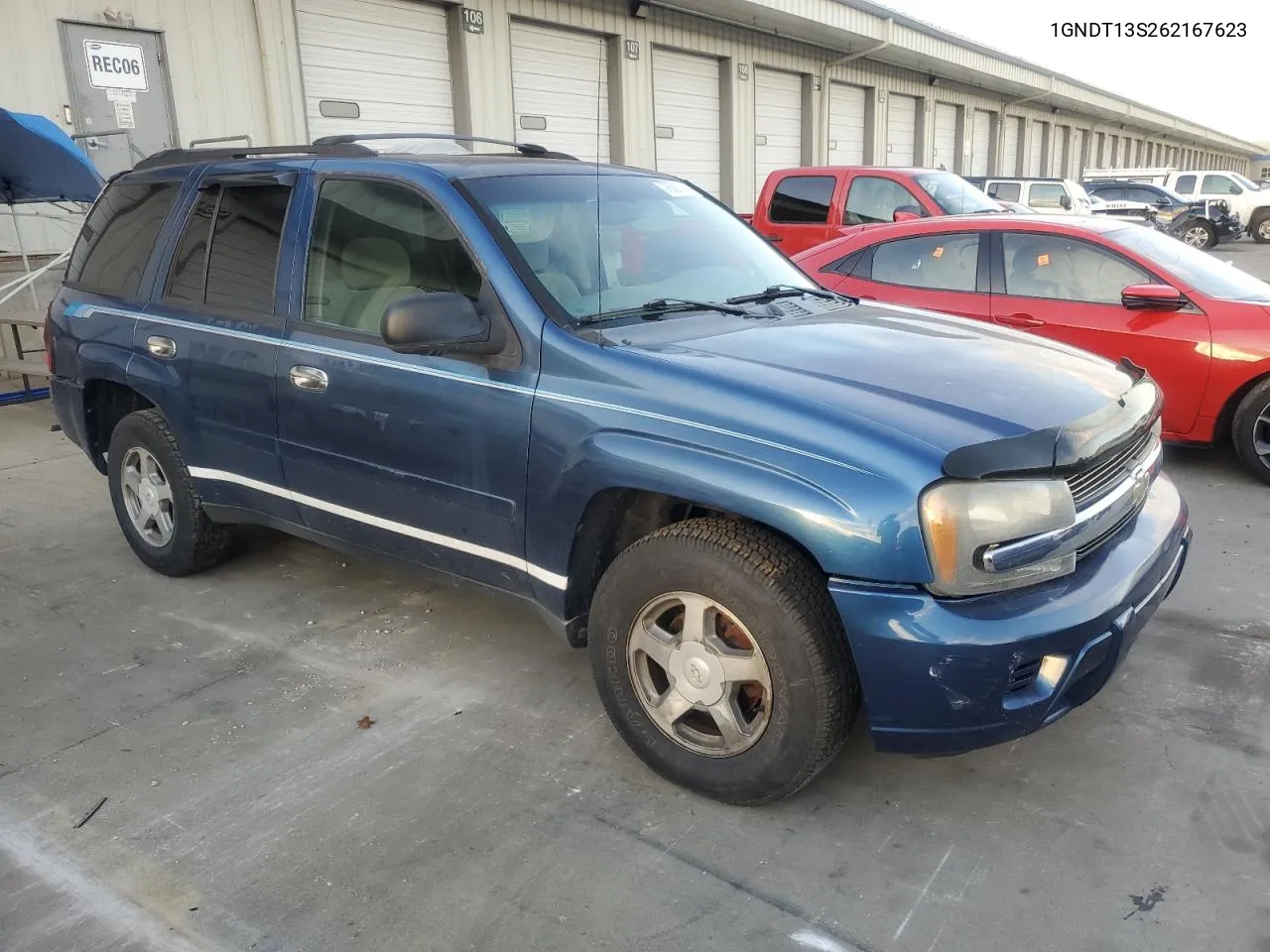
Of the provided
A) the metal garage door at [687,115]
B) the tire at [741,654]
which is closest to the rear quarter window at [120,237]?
the tire at [741,654]

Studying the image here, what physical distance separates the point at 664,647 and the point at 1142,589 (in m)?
1.31

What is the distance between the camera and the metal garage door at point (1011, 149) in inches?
1219

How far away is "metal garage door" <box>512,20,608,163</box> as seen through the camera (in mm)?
13547

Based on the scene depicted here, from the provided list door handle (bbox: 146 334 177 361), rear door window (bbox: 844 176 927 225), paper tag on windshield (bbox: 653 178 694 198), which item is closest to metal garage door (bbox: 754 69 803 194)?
rear door window (bbox: 844 176 927 225)

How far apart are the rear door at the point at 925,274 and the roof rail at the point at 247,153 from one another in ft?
12.3

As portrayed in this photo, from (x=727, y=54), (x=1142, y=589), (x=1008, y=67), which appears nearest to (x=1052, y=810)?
(x=1142, y=589)

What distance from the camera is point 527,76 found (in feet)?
44.8

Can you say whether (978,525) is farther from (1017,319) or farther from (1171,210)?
(1171,210)

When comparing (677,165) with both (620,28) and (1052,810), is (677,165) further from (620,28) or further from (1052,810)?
(1052,810)

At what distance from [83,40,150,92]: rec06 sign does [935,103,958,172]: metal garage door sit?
67.8 ft

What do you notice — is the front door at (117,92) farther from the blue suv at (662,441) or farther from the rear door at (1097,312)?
the rear door at (1097,312)

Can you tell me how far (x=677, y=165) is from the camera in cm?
1667

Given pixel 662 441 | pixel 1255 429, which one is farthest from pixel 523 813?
pixel 1255 429

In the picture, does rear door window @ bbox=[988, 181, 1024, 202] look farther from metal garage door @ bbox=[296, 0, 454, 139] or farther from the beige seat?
the beige seat
